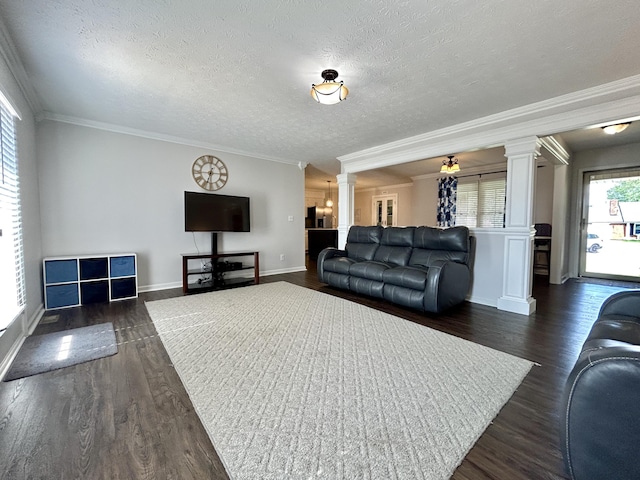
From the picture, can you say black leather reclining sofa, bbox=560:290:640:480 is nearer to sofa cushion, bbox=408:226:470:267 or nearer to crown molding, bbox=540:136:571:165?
sofa cushion, bbox=408:226:470:267

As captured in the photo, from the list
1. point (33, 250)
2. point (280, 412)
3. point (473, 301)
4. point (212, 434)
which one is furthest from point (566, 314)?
point (33, 250)

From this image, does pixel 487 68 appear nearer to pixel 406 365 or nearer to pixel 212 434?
pixel 406 365

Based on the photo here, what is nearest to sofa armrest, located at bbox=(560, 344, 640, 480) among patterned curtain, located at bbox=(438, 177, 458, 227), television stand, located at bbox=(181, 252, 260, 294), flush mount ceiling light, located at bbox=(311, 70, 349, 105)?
flush mount ceiling light, located at bbox=(311, 70, 349, 105)

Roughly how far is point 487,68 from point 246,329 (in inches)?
127

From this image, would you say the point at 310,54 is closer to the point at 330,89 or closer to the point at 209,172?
the point at 330,89

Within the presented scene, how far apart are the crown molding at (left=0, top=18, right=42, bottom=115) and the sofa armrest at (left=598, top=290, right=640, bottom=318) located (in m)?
4.54

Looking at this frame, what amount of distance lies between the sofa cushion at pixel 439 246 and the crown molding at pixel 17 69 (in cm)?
446

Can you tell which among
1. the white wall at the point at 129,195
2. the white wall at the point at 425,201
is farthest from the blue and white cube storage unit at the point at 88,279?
the white wall at the point at 425,201

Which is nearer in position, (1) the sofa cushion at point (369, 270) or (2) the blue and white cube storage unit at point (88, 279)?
(2) the blue and white cube storage unit at point (88, 279)

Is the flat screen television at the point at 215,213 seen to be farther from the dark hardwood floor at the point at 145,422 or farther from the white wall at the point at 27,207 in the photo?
the dark hardwood floor at the point at 145,422

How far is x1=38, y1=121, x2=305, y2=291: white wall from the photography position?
361 centimetres

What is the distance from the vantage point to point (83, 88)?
2789 mm

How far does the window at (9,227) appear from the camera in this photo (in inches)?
88.2

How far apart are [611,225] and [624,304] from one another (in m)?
5.03
